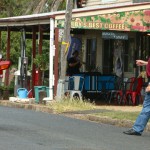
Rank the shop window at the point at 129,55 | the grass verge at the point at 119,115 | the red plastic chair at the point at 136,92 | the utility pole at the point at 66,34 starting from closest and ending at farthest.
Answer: the grass verge at the point at 119,115, the utility pole at the point at 66,34, the red plastic chair at the point at 136,92, the shop window at the point at 129,55

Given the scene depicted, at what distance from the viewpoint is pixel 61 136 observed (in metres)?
11.0

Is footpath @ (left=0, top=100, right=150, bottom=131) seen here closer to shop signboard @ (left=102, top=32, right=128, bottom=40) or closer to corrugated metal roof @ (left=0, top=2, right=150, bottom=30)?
shop signboard @ (left=102, top=32, right=128, bottom=40)

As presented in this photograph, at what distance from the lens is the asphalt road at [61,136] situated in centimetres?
968

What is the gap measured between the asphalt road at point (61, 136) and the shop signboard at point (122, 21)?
4.03 m

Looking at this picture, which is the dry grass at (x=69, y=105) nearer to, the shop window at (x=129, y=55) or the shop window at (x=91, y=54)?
the shop window at (x=129, y=55)

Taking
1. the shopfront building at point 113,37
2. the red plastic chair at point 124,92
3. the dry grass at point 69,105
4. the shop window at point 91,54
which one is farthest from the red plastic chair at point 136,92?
the shop window at point 91,54

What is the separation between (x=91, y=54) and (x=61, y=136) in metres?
13.0

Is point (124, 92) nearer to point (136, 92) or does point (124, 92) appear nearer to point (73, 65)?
point (136, 92)

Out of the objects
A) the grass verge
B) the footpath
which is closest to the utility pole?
the footpath

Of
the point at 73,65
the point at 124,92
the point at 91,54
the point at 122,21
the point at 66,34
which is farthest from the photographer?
the point at 91,54

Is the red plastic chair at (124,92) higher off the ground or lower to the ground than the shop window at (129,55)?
lower

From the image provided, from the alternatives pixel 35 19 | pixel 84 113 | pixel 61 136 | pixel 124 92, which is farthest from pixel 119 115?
pixel 35 19

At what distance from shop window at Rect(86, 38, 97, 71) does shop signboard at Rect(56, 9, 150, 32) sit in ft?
19.5

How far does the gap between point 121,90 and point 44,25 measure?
3785mm
